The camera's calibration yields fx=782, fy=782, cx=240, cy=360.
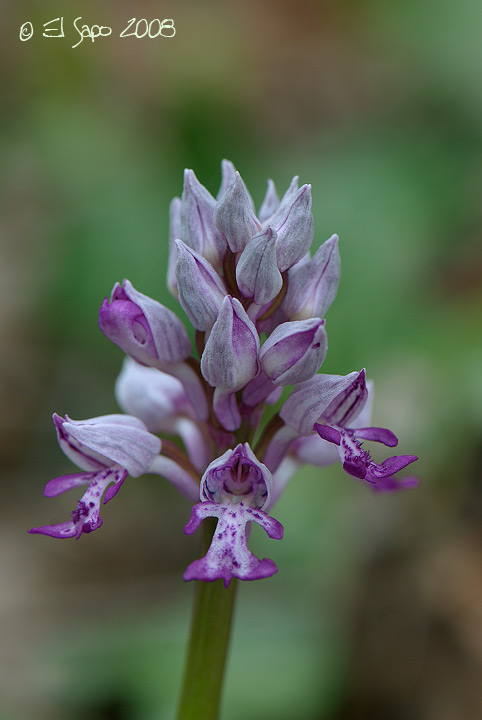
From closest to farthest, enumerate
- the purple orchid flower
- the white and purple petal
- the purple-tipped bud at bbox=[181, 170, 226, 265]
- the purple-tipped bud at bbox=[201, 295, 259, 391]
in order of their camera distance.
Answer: the white and purple petal, the purple-tipped bud at bbox=[201, 295, 259, 391], the purple orchid flower, the purple-tipped bud at bbox=[181, 170, 226, 265]

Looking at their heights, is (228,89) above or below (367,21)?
below

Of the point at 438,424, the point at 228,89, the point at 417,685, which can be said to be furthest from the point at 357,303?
the point at 228,89

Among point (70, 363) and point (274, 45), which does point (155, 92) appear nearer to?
point (274, 45)

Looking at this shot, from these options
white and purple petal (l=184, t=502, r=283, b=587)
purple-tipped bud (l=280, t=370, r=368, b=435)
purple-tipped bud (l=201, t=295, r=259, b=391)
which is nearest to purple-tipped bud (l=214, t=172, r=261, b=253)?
purple-tipped bud (l=201, t=295, r=259, b=391)

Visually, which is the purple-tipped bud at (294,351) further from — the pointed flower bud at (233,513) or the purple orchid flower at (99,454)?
the purple orchid flower at (99,454)

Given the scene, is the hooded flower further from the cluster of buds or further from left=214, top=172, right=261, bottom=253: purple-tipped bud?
left=214, top=172, right=261, bottom=253: purple-tipped bud

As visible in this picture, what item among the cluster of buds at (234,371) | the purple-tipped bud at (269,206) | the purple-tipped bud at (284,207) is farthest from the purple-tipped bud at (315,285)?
the purple-tipped bud at (269,206)
